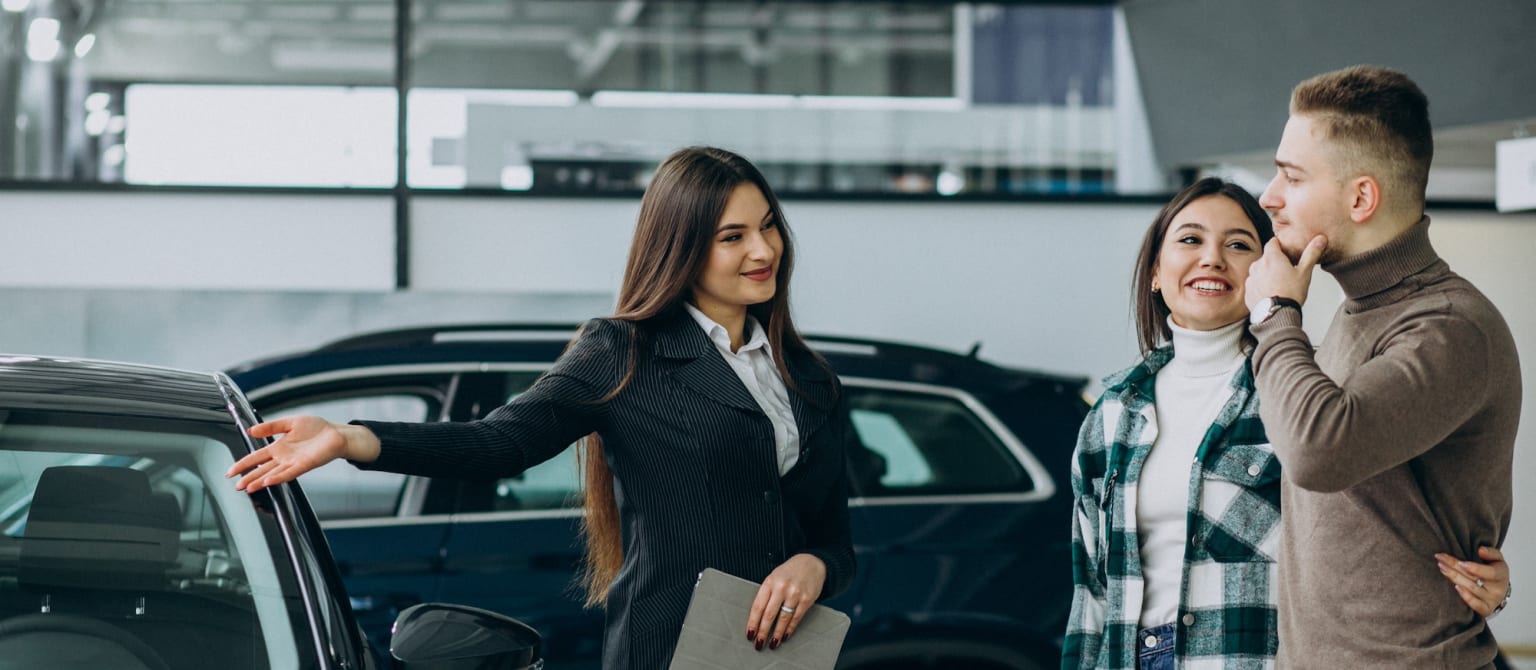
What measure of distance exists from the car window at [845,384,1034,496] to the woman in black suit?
1.45 meters

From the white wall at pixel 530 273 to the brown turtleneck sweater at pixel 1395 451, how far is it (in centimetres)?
440

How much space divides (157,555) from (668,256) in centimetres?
88

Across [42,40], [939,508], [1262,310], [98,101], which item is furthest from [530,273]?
[1262,310]

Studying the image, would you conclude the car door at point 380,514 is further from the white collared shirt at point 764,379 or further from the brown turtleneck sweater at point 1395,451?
the brown turtleneck sweater at point 1395,451

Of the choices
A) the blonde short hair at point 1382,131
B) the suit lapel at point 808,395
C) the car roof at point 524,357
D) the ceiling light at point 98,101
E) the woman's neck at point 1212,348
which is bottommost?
the car roof at point 524,357

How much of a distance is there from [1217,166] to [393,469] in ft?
17.3

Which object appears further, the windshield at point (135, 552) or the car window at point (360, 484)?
the car window at point (360, 484)

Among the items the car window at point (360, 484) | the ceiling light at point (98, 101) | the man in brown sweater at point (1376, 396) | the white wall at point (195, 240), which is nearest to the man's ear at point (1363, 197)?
the man in brown sweater at point (1376, 396)

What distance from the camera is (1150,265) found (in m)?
2.62

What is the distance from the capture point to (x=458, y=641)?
2182 millimetres

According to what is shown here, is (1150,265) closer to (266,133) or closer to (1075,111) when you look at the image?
(1075,111)

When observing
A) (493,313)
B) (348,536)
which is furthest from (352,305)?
(348,536)

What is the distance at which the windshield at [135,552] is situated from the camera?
204 cm

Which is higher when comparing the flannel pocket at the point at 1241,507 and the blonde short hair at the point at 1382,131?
the blonde short hair at the point at 1382,131
